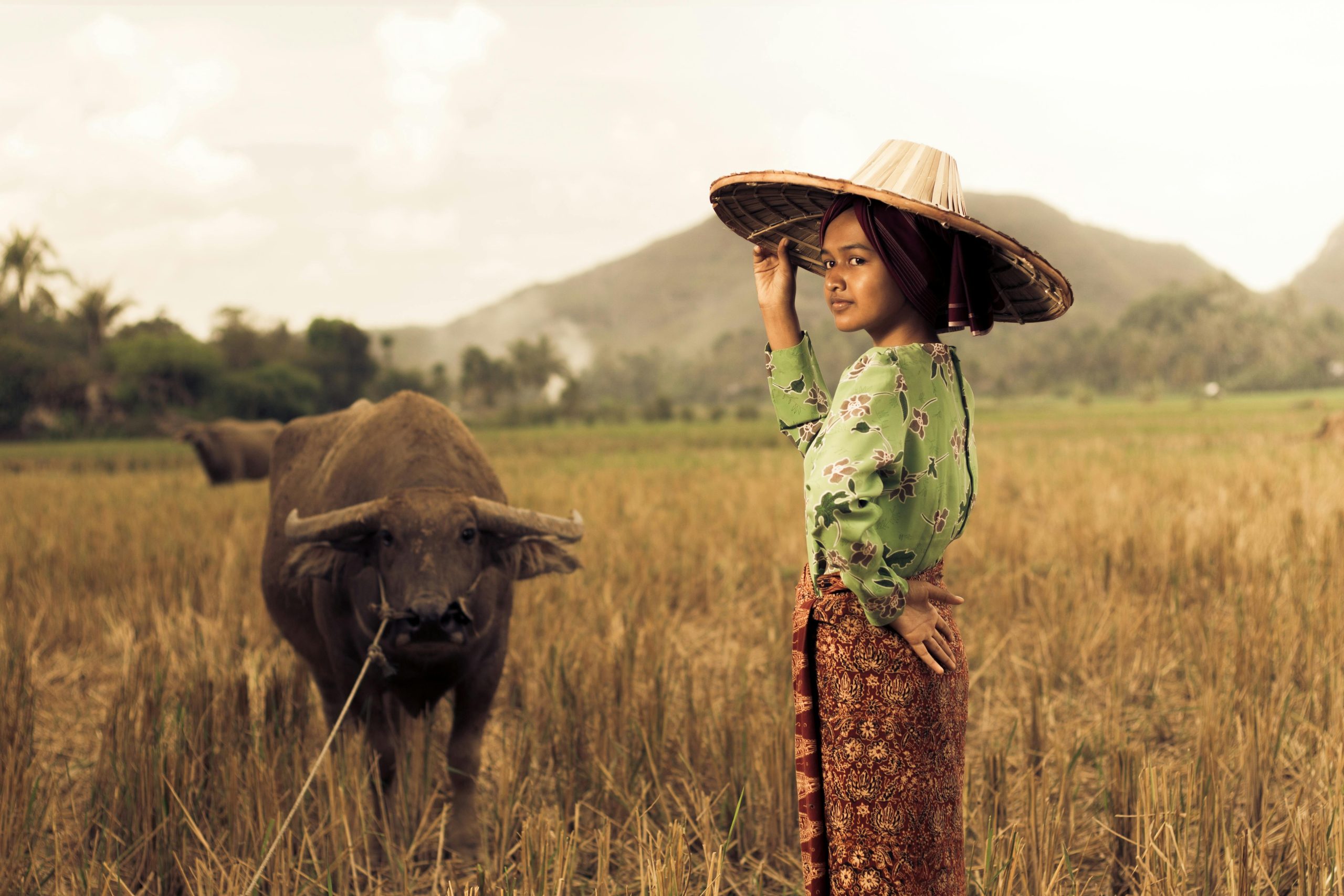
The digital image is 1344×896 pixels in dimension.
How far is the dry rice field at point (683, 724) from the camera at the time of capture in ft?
6.91

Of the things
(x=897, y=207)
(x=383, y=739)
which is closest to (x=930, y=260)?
(x=897, y=207)

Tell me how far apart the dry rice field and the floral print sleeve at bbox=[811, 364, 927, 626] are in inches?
31.6

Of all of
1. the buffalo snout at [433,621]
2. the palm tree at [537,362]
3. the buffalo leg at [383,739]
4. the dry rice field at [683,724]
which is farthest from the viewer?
the palm tree at [537,362]

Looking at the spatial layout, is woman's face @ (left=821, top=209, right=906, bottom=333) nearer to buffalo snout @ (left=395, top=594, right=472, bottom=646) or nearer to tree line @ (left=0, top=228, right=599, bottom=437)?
buffalo snout @ (left=395, top=594, right=472, bottom=646)

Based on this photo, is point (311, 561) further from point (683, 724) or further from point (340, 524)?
point (683, 724)

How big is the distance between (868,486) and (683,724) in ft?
5.69

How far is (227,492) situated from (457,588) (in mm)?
10142

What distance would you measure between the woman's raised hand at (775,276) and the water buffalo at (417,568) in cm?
121

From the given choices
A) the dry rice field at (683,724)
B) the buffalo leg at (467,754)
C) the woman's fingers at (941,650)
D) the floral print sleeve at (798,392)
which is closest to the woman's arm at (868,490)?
the woman's fingers at (941,650)

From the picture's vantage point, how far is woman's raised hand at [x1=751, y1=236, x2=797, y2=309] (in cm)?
162

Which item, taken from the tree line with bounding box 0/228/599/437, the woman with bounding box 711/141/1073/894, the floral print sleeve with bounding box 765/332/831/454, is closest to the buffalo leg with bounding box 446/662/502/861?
the woman with bounding box 711/141/1073/894

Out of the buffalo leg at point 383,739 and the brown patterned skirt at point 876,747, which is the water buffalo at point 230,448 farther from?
the brown patterned skirt at point 876,747

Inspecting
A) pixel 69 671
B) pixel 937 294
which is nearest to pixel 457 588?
pixel 937 294

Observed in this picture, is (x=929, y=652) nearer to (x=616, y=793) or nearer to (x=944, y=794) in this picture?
(x=944, y=794)
